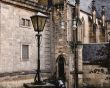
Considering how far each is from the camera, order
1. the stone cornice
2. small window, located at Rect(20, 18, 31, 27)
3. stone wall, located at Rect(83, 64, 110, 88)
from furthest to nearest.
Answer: stone wall, located at Rect(83, 64, 110, 88) → small window, located at Rect(20, 18, 31, 27) → the stone cornice

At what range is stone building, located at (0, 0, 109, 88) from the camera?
20.3 m

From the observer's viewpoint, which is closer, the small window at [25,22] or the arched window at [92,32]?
the small window at [25,22]

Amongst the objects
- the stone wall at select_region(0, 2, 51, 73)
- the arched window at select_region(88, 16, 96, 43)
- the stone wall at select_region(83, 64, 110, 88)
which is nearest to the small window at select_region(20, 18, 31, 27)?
the stone wall at select_region(0, 2, 51, 73)

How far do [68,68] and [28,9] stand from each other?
6.09m

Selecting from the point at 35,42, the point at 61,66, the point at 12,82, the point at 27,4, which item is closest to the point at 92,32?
the point at 61,66

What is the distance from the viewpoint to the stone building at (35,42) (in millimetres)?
20312

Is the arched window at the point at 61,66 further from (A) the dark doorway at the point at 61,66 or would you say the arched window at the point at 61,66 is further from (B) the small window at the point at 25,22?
(B) the small window at the point at 25,22

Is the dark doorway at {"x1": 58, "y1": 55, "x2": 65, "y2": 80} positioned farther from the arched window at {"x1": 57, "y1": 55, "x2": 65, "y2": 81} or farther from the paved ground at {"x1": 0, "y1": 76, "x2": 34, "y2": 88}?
the paved ground at {"x1": 0, "y1": 76, "x2": 34, "y2": 88}

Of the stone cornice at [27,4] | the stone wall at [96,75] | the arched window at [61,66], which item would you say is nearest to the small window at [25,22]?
the stone cornice at [27,4]

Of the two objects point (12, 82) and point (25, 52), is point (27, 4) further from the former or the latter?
point (12, 82)

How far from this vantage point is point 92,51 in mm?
25719

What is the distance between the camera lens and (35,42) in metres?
23.9

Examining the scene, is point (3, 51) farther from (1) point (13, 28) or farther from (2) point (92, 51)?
(2) point (92, 51)

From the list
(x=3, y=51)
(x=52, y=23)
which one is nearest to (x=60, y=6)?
(x=52, y=23)
